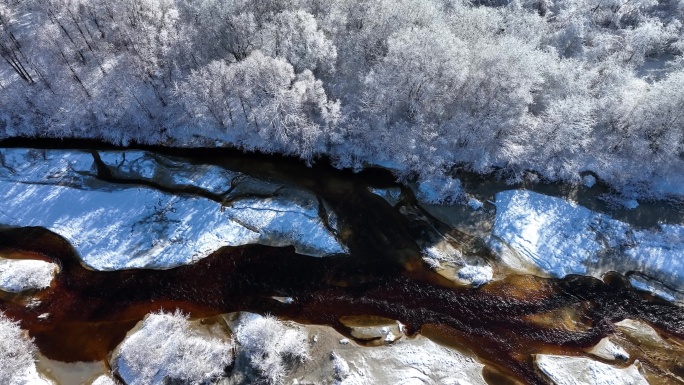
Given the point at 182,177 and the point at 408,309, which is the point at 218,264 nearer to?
the point at 182,177

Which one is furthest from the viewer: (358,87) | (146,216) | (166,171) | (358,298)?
(358,87)

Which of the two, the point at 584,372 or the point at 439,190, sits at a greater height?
the point at 439,190

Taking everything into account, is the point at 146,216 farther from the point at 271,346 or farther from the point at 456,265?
the point at 456,265

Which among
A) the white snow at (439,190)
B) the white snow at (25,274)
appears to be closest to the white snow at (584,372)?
the white snow at (439,190)

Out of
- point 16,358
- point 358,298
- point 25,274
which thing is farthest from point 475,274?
point 25,274

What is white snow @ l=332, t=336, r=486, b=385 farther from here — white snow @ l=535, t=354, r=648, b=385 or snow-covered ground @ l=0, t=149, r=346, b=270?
snow-covered ground @ l=0, t=149, r=346, b=270
